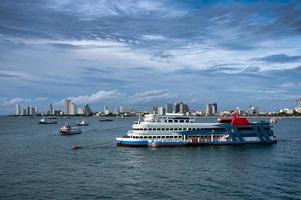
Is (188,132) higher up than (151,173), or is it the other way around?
(188,132)

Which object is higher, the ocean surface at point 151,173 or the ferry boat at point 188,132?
the ferry boat at point 188,132

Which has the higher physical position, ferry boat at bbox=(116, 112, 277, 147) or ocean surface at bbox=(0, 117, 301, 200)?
ferry boat at bbox=(116, 112, 277, 147)

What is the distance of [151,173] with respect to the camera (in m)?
61.6

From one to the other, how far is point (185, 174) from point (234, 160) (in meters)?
16.7

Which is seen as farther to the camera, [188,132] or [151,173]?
[188,132]

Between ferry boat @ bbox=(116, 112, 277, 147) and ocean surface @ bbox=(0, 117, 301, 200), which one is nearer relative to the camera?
ocean surface @ bbox=(0, 117, 301, 200)

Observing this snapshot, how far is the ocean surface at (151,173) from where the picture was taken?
160ft

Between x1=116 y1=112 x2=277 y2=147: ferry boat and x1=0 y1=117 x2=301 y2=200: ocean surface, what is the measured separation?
3.91 m

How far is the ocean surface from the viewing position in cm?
4862

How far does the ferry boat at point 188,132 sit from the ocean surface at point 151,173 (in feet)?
12.8

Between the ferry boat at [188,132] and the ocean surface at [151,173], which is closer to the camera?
the ocean surface at [151,173]

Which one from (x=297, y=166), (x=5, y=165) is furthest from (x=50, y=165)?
(x=297, y=166)

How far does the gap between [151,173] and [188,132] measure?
35.2 m

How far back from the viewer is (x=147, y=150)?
88.1m
